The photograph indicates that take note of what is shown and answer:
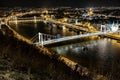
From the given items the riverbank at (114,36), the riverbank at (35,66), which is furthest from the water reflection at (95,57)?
the riverbank at (114,36)

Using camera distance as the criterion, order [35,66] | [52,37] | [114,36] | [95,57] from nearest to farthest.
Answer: [35,66] < [95,57] < [114,36] < [52,37]

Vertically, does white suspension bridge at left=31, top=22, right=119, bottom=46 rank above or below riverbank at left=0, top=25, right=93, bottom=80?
below

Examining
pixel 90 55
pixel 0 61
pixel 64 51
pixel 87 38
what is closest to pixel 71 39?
pixel 87 38

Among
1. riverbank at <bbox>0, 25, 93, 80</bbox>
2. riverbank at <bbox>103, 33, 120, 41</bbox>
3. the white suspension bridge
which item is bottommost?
riverbank at <bbox>103, 33, 120, 41</bbox>

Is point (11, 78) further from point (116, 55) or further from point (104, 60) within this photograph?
point (116, 55)

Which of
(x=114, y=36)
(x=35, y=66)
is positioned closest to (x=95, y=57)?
(x=114, y=36)

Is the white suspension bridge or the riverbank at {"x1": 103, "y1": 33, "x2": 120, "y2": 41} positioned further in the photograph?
the riverbank at {"x1": 103, "y1": 33, "x2": 120, "y2": 41}

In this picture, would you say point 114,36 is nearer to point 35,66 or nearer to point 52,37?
point 52,37

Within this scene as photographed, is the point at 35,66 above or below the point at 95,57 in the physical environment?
above

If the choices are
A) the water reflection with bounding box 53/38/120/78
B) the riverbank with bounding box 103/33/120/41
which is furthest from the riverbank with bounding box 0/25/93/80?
the riverbank with bounding box 103/33/120/41

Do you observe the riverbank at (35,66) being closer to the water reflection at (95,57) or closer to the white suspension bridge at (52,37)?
the water reflection at (95,57)

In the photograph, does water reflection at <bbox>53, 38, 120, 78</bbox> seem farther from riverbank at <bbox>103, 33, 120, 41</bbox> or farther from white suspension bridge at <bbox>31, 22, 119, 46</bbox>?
riverbank at <bbox>103, 33, 120, 41</bbox>
